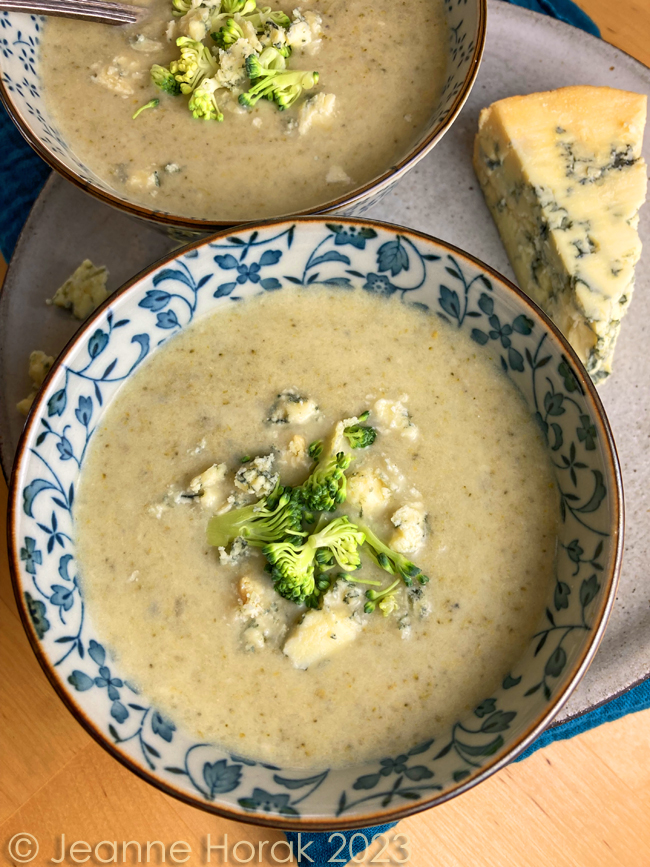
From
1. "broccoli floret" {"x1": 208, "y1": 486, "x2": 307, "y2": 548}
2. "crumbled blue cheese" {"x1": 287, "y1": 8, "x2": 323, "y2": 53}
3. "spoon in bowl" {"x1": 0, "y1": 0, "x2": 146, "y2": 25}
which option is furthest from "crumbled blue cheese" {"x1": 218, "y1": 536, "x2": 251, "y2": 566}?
"spoon in bowl" {"x1": 0, "y1": 0, "x2": 146, "y2": 25}

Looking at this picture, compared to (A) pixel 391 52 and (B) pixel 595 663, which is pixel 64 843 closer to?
(B) pixel 595 663

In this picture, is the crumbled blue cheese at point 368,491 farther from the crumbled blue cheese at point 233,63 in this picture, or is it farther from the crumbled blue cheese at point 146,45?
the crumbled blue cheese at point 146,45

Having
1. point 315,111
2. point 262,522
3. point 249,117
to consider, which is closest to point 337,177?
point 315,111

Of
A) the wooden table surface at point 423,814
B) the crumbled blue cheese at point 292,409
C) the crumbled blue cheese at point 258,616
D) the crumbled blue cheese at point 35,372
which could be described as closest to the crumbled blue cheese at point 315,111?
the crumbled blue cheese at point 292,409

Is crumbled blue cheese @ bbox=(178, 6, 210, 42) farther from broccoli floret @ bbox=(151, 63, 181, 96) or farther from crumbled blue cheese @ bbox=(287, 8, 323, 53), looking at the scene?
crumbled blue cheese @ bbox=(287, 8, 323, 53)

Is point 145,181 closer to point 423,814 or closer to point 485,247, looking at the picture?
point 485,247

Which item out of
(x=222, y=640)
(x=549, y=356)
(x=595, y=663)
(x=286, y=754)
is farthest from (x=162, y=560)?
(x=595, y=663)
